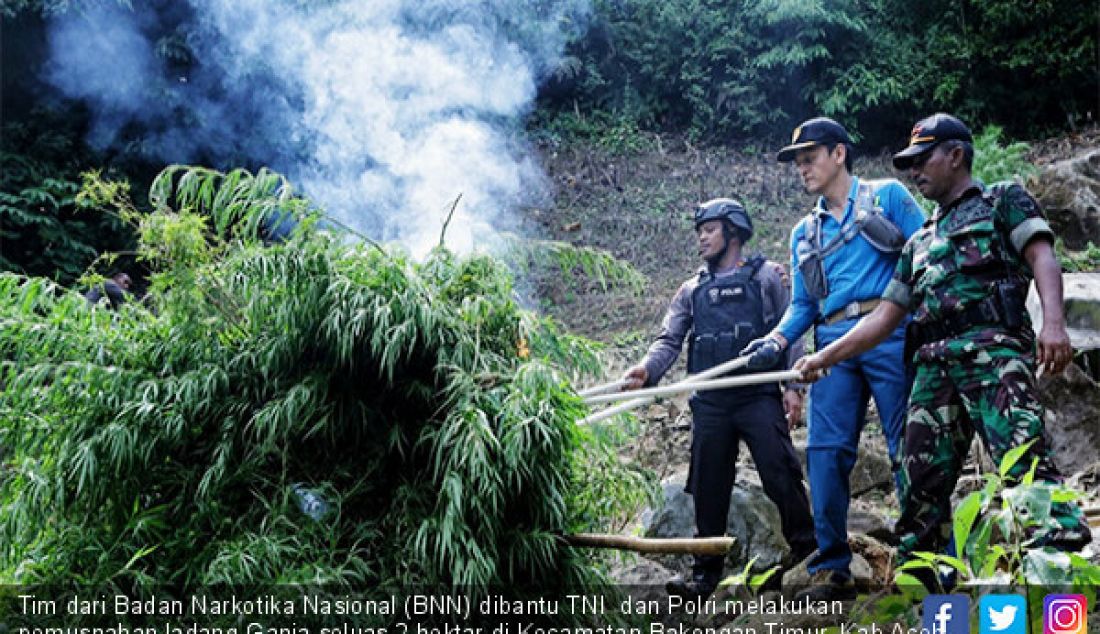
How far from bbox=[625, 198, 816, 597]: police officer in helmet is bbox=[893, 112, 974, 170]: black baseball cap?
4.20ft

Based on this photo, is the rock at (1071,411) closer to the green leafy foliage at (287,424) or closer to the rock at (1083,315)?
the rock at (1083,315)

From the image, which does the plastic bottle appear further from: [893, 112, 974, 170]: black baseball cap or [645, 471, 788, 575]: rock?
[893, 112, 974, 170]: black baseball cap

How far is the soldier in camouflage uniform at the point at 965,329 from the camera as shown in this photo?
126 inches

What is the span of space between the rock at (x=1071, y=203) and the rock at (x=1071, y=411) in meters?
3.37

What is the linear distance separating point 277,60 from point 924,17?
31.0 ft

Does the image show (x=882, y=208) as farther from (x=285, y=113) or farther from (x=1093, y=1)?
(x=1093, y=1)

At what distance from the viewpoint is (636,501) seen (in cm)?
393

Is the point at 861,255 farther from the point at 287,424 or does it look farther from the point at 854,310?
the point at 287,424

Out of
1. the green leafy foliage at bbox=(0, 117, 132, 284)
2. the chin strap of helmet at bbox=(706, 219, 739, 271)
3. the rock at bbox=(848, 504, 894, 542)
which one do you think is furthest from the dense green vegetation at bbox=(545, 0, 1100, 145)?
the chin strap of helmet at bbox=(706, 219, 739, 271)

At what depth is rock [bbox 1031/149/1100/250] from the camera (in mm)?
9062

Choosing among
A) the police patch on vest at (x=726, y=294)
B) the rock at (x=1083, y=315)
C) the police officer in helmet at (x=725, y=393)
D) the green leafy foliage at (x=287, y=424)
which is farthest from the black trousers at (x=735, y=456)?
the rock at (x=1083, y=315)

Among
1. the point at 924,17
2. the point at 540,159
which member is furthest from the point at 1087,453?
the point at 924,17

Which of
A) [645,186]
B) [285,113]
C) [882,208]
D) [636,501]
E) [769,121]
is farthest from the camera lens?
[769,121]

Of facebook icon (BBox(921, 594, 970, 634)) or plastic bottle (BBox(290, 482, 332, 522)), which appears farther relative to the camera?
plastic bottle (BBox(290, 482, 332, 522))
